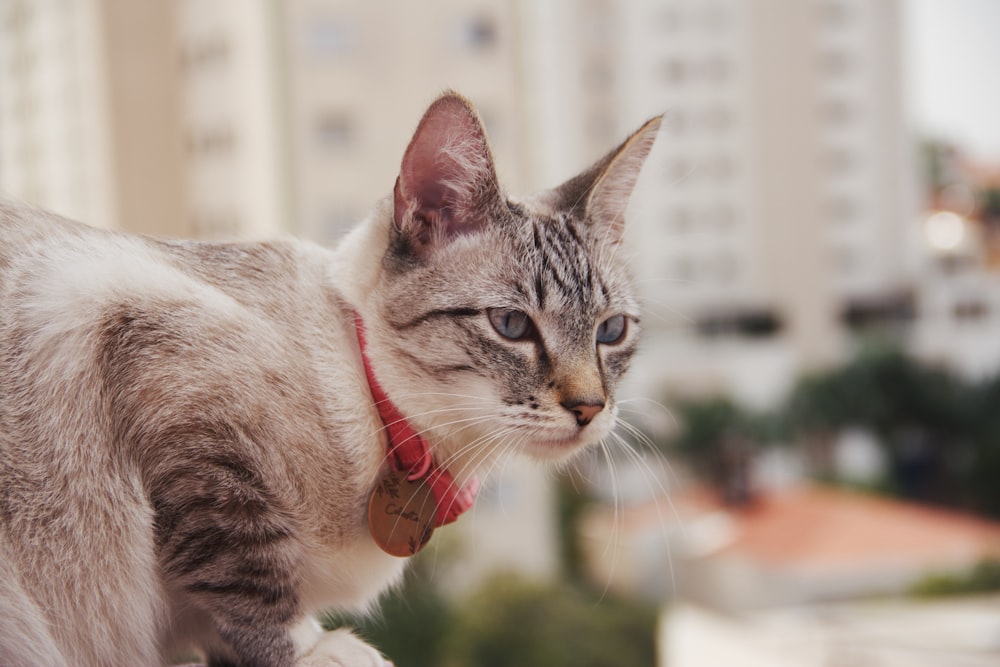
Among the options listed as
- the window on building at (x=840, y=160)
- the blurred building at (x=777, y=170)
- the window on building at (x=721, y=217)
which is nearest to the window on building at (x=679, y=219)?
the blurred building at (x=777, y=170)

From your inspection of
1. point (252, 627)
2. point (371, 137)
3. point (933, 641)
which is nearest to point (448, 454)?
A: point (252, 627)

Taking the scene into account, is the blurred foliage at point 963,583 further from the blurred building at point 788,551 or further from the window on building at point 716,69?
the window on building at point 716,69

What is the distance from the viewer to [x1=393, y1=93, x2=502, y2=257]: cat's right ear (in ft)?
3.27

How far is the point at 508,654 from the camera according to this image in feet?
42.1

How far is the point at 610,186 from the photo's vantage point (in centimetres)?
123

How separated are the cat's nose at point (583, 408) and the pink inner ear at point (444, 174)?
26 centimetres

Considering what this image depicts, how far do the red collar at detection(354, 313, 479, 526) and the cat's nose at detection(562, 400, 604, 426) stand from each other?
178 millimetres

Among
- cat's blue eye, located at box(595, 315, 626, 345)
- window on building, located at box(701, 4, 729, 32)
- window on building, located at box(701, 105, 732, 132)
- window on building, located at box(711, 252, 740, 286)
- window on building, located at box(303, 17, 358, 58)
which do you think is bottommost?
window on building, located at box(711, 252, 740, 286)

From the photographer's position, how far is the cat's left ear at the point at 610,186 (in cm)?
116

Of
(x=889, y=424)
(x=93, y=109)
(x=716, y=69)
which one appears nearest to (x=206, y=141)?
(x=93, y=109)

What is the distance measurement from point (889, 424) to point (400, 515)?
20.5 metres

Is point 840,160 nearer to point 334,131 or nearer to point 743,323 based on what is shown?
point 743,323

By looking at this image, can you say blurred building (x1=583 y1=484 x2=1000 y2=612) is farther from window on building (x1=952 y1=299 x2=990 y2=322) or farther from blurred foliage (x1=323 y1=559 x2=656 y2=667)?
window on building (x1=952 y1=299 x2=990 y2=322)

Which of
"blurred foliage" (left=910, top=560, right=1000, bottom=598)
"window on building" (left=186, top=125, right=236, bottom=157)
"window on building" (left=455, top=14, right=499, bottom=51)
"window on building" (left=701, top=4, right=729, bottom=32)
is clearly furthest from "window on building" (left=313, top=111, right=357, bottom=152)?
"window on building" (left=701, top=4, right=729, bottom=32)
